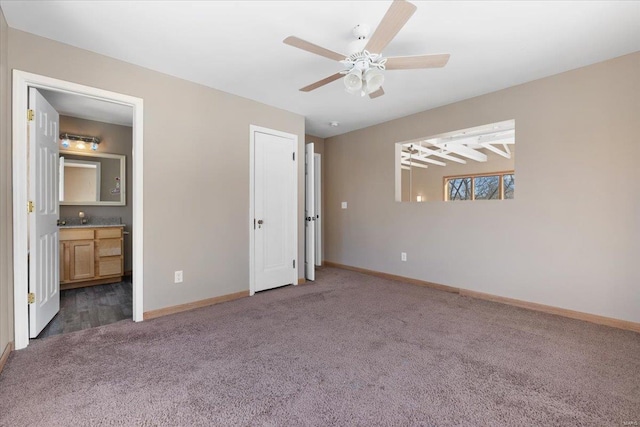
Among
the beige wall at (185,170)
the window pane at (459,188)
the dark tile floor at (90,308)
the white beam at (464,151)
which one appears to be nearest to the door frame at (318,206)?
the beige wall at (185,170)

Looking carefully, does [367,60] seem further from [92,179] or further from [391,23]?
[92,179]

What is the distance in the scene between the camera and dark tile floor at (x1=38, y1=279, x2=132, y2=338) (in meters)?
2.72

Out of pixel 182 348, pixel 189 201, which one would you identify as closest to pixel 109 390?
pixel 182 348

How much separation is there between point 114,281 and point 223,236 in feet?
7.58

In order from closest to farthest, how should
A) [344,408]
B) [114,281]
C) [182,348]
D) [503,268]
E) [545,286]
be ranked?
[344,408], [182,348], [545,286], [503,268], [114,281]

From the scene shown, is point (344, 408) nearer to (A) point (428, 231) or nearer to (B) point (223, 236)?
(B) point (223, 236)

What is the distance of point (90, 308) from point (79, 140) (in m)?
2.61

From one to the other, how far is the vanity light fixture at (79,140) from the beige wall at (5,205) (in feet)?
7.98

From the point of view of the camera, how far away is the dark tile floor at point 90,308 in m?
2.72

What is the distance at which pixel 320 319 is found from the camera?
286cm

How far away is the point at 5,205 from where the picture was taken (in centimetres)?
212

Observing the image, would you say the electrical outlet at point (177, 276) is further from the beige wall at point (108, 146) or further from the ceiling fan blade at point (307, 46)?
the ceiling fan blade at point (307, 46)

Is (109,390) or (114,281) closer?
(109,390)

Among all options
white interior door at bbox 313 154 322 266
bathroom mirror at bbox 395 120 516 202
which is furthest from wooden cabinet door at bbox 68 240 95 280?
bathroom mirror at bbox 395 120 516 202
